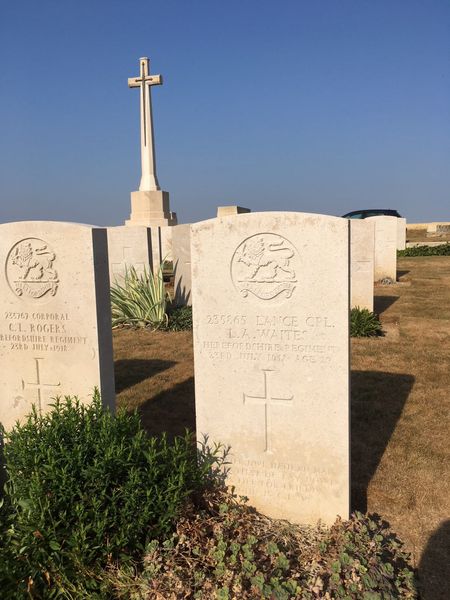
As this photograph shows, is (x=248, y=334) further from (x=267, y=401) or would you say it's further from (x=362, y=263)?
(x=362, y=263)

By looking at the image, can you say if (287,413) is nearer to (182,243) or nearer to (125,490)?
(125,490)

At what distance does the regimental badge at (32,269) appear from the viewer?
378cm

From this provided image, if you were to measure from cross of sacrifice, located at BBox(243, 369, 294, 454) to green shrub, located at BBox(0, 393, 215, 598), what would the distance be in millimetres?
660

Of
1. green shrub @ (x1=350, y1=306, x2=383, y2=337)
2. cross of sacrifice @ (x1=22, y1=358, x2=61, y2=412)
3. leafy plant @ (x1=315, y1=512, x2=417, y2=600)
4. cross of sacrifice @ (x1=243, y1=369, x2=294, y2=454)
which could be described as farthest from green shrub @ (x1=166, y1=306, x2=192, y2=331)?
leafy plant @ (x1=315, y1=512, x2=417, y2=600)

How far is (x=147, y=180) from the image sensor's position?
18.2m

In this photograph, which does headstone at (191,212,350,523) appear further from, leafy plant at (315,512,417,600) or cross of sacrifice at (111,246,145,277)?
cross of sacrifice at (111,246,145,277)

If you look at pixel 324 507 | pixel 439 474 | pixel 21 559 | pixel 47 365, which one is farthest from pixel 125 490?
pixel 439 474

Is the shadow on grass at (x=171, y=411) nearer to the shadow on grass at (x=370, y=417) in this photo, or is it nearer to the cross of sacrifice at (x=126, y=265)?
the shadow on grass at (x=370, y=417)

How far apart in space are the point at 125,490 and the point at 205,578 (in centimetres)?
57

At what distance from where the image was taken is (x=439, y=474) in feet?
12.4

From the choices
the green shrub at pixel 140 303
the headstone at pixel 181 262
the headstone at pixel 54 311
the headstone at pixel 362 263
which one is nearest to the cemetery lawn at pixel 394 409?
the green shrub at pixel 140 303

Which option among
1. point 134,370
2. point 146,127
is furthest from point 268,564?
point 146,127

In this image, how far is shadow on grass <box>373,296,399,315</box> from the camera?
10.2 meters

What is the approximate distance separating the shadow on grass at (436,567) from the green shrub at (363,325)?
492 centimetres
